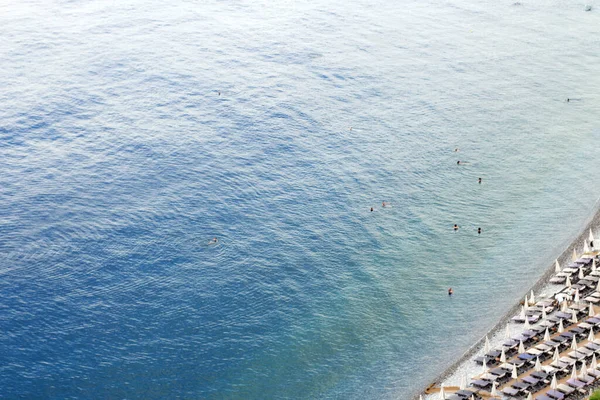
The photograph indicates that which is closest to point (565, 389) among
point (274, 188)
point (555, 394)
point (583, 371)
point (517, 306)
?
point (555, 394)

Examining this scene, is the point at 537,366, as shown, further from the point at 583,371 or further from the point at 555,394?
the point at 555,394

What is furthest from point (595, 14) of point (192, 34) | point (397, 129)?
point (192, 34)

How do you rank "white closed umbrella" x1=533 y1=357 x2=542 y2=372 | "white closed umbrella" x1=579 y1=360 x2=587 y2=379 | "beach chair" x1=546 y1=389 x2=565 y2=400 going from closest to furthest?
"beach chair" x1=546 y1=389 x2=565 y2=400, "white closed umbrella" x1=579 y1=360 x2=587 y2=379, "white closed umbrella" x1=533 y1=357 x2=542 y2=372

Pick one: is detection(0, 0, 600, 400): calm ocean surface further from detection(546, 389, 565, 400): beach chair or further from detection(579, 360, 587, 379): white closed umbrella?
detection(579, 360, 587, 379): white closed umbrella

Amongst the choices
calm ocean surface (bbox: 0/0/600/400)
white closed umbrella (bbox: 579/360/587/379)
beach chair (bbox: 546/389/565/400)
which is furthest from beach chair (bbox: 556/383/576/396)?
calm ocean surface (bbox: 0/0/600/400)

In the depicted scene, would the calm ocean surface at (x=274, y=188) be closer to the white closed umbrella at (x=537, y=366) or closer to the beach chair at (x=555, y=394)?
the white closed umbrella at (x=537, y=366)

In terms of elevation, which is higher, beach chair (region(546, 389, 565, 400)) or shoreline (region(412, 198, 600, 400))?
beach chair (region(546, 389, 565, 400))

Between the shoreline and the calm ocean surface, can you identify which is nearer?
the shoreline

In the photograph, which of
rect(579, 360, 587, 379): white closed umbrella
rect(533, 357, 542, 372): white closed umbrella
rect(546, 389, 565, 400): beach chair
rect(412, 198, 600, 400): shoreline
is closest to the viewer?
rect(546, 389, 565, 400): beach chair
